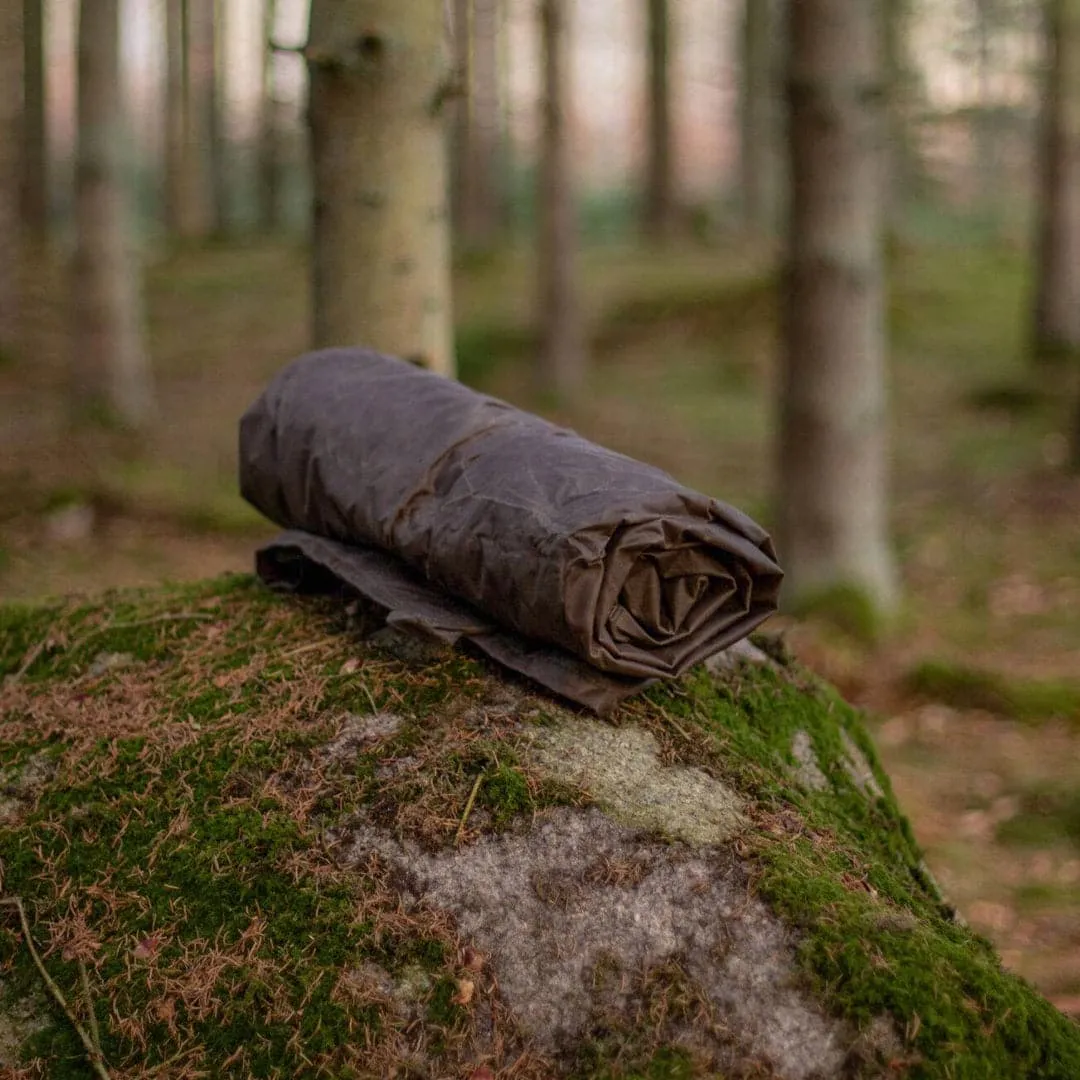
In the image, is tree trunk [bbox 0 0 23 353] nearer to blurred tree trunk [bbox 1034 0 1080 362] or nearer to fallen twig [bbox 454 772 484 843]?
fallen twig [bbox 454 772 484 843]

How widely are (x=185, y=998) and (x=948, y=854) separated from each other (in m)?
3.46

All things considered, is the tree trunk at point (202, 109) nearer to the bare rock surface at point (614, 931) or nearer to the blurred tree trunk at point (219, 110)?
the blurred tree trunk at point (219, 110)

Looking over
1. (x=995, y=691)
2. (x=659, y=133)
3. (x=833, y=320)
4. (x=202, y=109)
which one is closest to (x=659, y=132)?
(x=659, y=133)

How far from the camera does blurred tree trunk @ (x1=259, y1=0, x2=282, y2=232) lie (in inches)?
878

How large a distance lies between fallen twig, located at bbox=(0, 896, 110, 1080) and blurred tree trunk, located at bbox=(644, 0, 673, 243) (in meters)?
19.1

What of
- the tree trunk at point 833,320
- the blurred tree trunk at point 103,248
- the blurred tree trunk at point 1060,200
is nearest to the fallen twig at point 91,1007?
the tree trunk at point 833,320

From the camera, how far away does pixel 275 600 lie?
3.47 metres

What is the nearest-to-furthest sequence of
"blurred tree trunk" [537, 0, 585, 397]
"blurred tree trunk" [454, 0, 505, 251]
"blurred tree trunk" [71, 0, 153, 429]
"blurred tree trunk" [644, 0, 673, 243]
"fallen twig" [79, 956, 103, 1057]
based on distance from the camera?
"fallen twig" [79, 956, 103, 1057]
"blurred tree trunk" [71, 0, 153, 429]
"blurred tree trunk" [537, 0, 585, 397]
"blurred tree trunk" [644, 0, 673, 243]
"blurred tree trunk" [454, 0, 505, 251]

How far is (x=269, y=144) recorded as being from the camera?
23078 mm

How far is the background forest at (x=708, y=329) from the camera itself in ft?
16.2

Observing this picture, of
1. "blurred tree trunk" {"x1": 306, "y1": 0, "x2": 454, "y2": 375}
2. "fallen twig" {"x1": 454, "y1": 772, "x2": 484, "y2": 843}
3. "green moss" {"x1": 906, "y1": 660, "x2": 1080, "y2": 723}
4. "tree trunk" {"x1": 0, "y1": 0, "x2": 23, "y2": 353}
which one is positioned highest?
"tree trunk" {"x1": 0, "y1": 0, "x2": 23, "y2": 353}

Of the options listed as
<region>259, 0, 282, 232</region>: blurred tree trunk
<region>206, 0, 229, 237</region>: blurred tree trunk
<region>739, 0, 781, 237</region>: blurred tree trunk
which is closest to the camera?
<region>739, 0, 781, 237</region>: blurred tree trunk

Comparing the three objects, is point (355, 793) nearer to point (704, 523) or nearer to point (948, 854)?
point (704, 523)

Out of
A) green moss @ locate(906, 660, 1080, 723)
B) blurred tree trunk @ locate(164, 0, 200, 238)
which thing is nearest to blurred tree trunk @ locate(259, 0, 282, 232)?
blurred tree trunk @ locate(164, 0, 200, 238)
